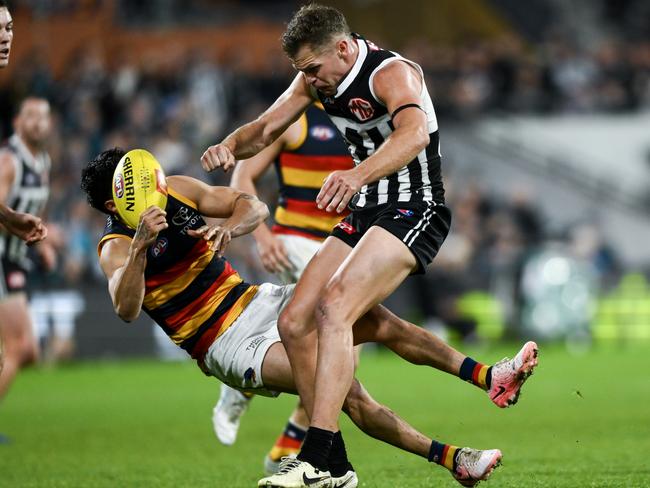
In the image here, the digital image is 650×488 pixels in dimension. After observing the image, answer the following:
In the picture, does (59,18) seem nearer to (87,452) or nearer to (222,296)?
(87,452)

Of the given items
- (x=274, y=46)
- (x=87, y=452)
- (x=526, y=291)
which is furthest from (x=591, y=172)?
(x=87, y=452)

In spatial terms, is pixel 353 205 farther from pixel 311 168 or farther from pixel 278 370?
pixel 311 168

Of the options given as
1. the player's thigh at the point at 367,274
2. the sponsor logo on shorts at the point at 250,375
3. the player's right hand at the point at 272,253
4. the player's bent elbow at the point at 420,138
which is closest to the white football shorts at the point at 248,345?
the sponsor logo on shorts at the point at 250,375

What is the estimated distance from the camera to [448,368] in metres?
6.56

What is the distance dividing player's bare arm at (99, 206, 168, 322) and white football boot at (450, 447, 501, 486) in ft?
6.14

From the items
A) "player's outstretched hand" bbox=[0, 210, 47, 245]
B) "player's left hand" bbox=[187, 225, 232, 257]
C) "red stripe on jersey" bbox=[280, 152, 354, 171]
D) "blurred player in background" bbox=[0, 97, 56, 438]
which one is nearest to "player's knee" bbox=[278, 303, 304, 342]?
"player's left hand" bbox=[187, 225, 232, 257]

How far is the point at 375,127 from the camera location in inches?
251

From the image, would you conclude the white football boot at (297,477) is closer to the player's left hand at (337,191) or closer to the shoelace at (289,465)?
the shoelace at (289,465)

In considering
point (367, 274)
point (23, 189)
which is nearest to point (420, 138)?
point (367, 274)

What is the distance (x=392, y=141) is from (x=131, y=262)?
1473 mm

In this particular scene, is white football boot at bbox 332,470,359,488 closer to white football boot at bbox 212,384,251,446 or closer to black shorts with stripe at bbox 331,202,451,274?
black shorts with stripe at bbox 331,202,451,274

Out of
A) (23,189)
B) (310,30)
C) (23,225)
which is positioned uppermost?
(310,30)

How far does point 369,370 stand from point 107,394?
377 cm

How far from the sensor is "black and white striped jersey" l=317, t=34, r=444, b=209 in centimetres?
629
